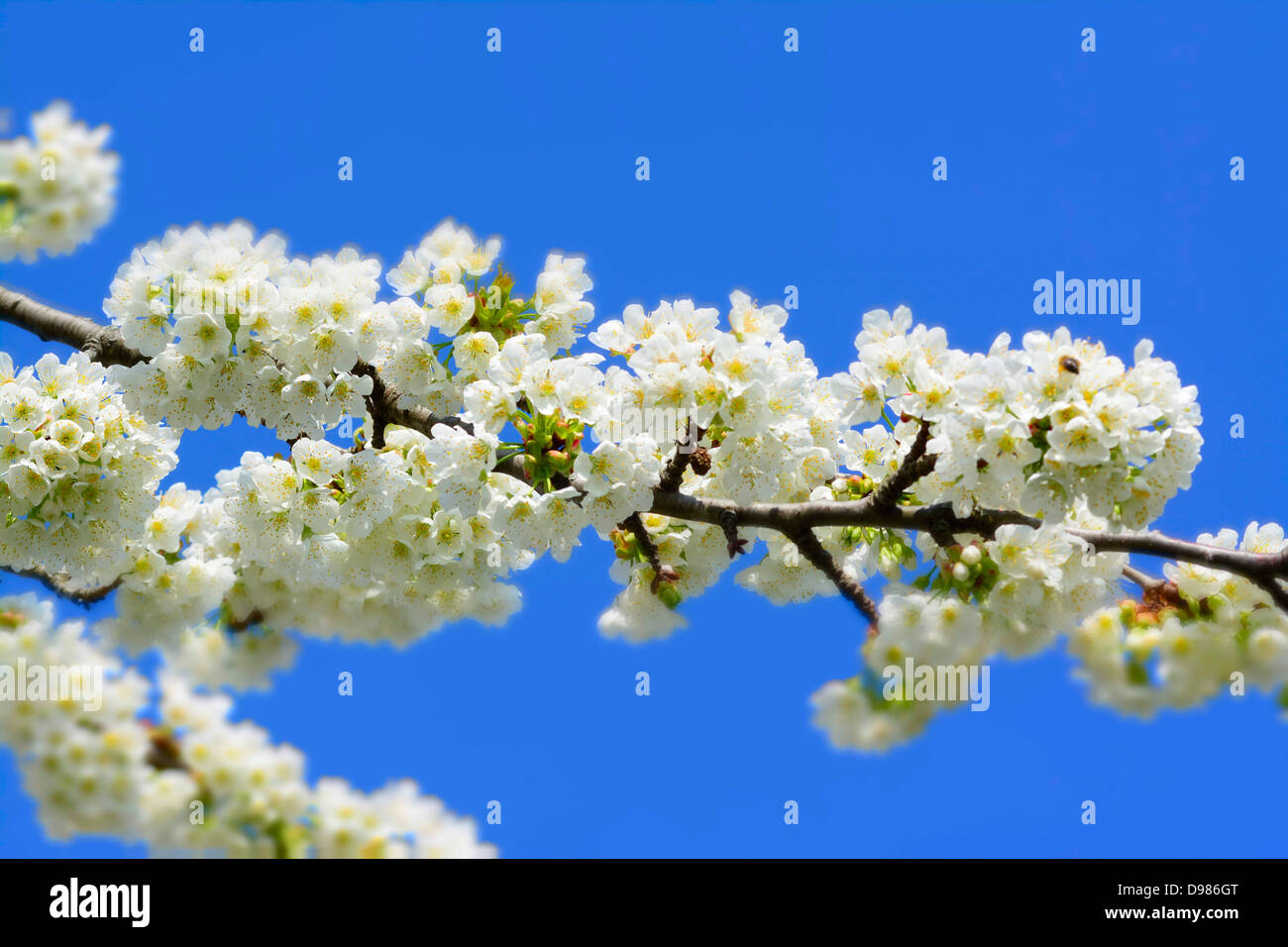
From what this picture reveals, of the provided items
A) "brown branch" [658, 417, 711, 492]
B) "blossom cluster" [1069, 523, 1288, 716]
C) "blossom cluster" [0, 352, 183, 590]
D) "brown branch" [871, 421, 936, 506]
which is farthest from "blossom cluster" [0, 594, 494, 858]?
"blossom cluster" [1069, 523, 1288, 716]

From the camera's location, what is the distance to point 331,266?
380 cm

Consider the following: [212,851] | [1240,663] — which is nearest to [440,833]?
[212,851]

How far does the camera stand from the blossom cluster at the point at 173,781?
4.14 m

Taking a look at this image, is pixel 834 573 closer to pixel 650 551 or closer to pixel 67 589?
pixel 650 551

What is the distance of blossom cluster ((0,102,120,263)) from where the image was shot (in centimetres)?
402

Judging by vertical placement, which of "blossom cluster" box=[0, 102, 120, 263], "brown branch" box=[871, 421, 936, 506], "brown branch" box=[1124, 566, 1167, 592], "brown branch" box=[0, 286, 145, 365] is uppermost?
"blossom cluster" box=[0, 102, 120, 263]

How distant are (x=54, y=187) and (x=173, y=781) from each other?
2530 millimetres

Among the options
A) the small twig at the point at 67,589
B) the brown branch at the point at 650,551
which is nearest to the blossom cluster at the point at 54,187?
the small twig at the point at 67,589

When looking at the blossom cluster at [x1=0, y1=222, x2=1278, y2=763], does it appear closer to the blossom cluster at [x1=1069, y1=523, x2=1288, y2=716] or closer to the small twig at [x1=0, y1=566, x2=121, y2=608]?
the blossom cluster at [x1=1069, y1=523, x2=1288, y2=716]

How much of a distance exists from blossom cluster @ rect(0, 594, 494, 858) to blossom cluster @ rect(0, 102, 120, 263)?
1.78 m

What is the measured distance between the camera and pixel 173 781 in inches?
179

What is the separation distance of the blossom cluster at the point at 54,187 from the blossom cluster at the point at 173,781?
178cm

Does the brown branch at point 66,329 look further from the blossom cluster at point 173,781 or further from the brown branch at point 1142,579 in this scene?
the brown branch at point 1142,579

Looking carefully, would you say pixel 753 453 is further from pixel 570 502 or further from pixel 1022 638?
pixel 1022 638
